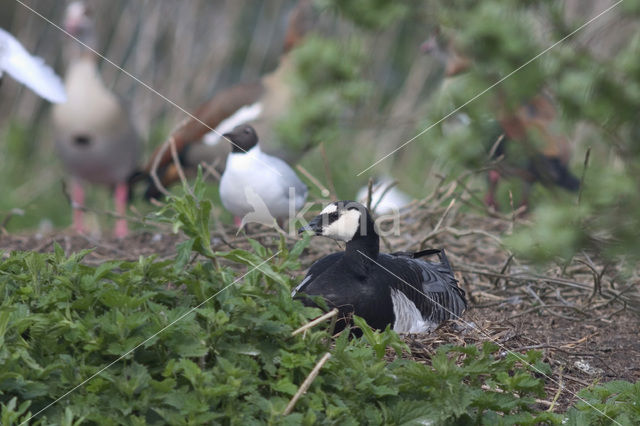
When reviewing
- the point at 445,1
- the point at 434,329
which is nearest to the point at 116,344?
the point at 445,1

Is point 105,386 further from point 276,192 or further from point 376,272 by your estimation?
point 276,192

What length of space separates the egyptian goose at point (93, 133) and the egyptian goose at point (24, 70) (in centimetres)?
168

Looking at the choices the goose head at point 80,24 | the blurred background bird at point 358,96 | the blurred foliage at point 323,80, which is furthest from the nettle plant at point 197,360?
the goose head at point 80,24

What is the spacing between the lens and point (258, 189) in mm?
4023

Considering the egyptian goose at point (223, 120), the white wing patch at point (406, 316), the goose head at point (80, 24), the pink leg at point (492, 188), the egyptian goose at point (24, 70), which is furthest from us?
the goose head at point (80, 24)

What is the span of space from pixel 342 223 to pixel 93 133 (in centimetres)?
320

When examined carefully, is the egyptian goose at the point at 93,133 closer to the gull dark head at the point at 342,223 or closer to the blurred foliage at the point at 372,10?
the gull dark head at the point at 342,223

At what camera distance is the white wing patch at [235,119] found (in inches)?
211

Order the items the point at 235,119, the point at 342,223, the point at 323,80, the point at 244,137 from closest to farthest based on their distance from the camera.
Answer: the point at 323,80, the point at 342,223, the point at 244,137, the point at 235,119

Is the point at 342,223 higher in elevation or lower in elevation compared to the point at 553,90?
lower

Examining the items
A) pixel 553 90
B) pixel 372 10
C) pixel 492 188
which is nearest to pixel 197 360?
pixel 372 10

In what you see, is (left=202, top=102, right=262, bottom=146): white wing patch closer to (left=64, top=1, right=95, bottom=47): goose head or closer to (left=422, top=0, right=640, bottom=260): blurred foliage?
(left=64, top=1, right=95, bottom=47): goose head

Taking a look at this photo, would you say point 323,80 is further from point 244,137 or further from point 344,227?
point 244,137

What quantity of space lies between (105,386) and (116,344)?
0.09 metres
